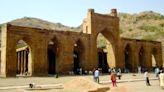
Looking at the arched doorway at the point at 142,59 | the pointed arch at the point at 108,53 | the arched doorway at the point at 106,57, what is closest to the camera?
the pointed arch at the point at 108,53

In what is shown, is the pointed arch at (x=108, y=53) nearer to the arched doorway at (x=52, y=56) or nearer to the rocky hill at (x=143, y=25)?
the arched doorway at (x=52, y=56)

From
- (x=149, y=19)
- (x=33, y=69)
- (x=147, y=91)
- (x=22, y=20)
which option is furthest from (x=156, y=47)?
(x=22, y=20)

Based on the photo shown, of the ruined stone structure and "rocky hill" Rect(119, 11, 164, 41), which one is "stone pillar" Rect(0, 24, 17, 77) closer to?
the ruined stone structure

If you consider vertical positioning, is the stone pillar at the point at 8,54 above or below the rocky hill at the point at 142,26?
below

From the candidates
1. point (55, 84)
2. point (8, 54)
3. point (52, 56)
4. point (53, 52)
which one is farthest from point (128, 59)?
point (55, 84)

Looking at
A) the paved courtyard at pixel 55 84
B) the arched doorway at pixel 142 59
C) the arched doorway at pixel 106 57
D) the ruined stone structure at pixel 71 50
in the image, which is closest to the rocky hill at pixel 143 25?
the arched doorway at pixel 142 59

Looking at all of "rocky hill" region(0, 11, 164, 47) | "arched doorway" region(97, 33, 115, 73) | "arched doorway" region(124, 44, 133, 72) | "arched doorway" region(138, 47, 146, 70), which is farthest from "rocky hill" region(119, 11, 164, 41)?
"arched doorway" region(97, 33, 115, 73)

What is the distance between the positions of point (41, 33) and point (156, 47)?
2602 centimetres

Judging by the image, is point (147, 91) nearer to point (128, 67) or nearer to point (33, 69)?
point (33, 69)

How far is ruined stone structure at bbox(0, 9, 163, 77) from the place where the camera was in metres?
35.2

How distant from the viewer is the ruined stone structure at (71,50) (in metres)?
35.2

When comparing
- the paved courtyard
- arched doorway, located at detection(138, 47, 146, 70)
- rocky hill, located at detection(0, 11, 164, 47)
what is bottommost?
the paved courtyard

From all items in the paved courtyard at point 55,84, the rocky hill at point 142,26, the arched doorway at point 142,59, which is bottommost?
the paved courtyard at point 55,84

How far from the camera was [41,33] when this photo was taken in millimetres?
37938
